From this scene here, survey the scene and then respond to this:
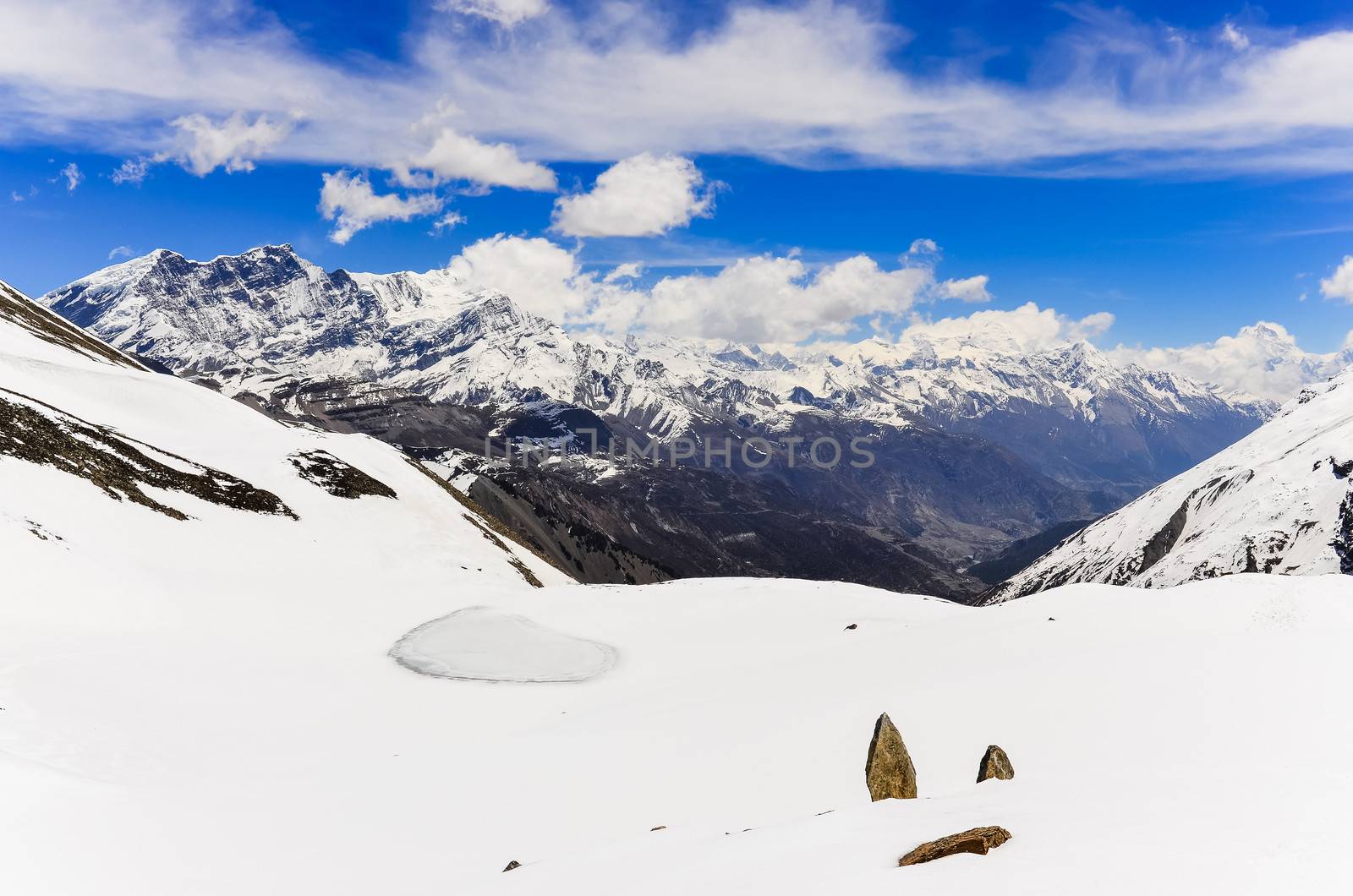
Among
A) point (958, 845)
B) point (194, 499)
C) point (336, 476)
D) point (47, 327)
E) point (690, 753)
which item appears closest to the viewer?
point (958, 845)

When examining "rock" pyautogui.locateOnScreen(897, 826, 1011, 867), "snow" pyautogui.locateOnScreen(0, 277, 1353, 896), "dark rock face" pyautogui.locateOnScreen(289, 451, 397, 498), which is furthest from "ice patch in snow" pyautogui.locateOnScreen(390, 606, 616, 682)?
"dark rock face" pyautogui.locateOnScreen(289, 451, 397, 498)

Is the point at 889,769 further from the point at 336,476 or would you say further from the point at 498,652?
the point at 336,476

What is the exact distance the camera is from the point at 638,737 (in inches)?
990

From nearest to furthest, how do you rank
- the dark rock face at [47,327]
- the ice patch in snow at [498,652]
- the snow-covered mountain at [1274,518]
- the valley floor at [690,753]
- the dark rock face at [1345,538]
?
the valley floor at [690,753] < the ice patch in snow at [498,652] < the dark rock face at [47,327] < the dark rock face at [1345,538] < the snow-covered mountain at [1274,518]

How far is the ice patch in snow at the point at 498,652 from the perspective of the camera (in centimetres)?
3591

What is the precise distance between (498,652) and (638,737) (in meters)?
16.8

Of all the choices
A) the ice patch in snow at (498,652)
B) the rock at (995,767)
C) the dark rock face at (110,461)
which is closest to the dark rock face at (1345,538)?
the ice patch in snow at (498,652)

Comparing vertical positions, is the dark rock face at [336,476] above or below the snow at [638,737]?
above

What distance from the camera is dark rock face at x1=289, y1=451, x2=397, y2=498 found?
7331 centimetres

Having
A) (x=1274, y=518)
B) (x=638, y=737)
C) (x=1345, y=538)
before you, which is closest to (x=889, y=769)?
(x=638, y=737)

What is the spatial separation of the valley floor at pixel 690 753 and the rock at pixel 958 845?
279 millimetres

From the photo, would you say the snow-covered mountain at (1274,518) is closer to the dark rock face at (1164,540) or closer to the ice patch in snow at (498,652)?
the dark rock face at (1164,540)

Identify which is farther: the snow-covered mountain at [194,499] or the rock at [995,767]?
the snow-covered mountain at [194,499]

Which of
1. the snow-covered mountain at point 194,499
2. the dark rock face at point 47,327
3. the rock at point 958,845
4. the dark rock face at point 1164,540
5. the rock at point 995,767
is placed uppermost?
the dark rock face at point 47,327
